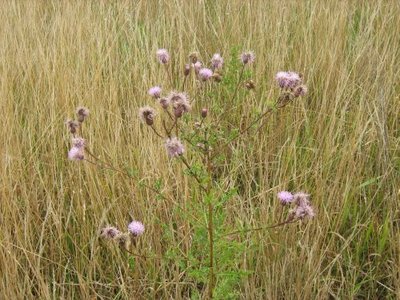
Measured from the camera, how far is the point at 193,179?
5.78 ft

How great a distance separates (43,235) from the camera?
178cm

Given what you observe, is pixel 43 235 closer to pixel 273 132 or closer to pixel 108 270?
pixel 108 270

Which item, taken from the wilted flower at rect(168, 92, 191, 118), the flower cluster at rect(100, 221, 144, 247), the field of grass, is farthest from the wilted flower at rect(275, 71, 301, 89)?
the flower cluster at rect(100, 221, 144, 247)

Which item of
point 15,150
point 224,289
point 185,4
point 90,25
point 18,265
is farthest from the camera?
point 185,4

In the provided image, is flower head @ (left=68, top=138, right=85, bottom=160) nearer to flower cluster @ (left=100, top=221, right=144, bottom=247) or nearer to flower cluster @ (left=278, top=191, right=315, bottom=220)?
flower cluster @ (left=100, top=221, right=144, bottom=247)

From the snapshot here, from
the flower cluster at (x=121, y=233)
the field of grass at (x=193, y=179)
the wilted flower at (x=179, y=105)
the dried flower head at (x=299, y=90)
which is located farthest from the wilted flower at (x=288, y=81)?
the flower cluster at (x=121, y=233)

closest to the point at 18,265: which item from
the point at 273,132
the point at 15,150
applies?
the point at 15,150

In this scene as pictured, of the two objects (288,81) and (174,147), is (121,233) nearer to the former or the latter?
(174,147)

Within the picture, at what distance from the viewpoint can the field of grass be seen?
1.62 meters

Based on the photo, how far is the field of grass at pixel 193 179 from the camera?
1.62 meters

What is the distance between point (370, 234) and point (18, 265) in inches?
42.7

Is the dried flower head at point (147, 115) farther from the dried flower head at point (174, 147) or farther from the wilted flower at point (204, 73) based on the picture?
the wilted flower at point (204, 73)

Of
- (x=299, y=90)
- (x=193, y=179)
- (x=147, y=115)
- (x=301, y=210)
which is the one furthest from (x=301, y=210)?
(x=193, y=179)

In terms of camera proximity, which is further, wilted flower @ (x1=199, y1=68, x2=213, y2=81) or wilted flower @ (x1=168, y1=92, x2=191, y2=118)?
wilted flower @ (x1=199, y1=68, x2=213, y2=81)
